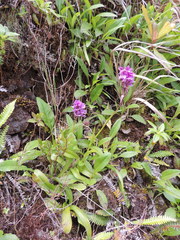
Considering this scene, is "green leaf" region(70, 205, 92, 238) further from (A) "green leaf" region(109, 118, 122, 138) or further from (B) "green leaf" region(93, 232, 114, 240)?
(A) "green leaf" region(109, 118, 122, 138)

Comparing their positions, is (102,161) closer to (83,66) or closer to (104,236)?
(104,236)

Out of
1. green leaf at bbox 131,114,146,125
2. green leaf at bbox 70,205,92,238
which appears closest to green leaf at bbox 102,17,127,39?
green leaf at bbox 131,114,146,125

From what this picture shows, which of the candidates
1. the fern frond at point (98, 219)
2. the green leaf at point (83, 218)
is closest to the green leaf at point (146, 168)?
the fern frond at point (98, 219)

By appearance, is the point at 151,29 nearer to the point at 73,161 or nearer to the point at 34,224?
the point at 73,161

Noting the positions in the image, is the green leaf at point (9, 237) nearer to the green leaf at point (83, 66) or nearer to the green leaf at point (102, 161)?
the green leaf at point (102, 161)

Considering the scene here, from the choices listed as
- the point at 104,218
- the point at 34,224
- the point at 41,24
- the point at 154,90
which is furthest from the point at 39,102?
the point at 154,90

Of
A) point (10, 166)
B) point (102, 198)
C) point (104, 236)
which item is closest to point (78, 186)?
point (102, 198)
